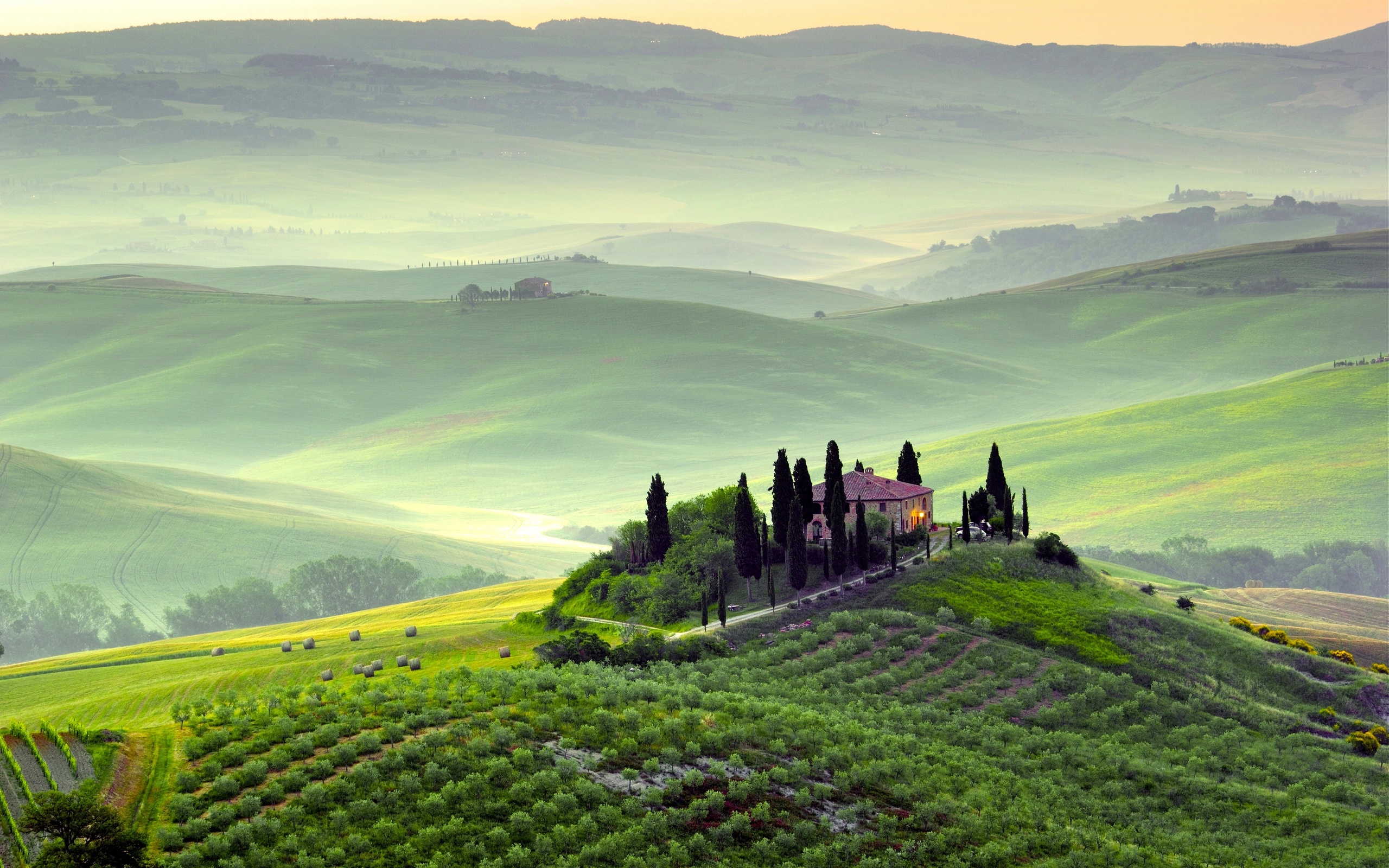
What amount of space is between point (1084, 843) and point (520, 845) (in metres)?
→ 26.6

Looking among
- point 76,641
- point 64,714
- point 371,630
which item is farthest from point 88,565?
point 64,714

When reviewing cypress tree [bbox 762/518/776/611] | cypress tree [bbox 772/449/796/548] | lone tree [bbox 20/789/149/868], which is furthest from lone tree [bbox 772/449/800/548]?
lone tree [bbox 20/789/149/868]

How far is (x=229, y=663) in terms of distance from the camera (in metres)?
97.5

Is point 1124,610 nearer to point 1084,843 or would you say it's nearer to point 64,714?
point 1084,843

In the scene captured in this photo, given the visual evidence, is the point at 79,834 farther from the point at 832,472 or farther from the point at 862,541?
the point at 832,472

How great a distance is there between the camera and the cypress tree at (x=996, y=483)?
112m

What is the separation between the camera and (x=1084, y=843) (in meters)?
63.6

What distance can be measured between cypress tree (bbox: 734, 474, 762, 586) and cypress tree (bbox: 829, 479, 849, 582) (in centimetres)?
538

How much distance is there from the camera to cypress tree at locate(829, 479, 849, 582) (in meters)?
96.9

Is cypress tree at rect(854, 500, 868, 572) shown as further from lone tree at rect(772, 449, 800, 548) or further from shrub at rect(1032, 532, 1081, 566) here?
shrub at rect(1032, 532, 1081, 566)

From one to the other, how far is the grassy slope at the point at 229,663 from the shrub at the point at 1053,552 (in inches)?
1519

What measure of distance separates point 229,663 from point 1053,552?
61802 millimetres

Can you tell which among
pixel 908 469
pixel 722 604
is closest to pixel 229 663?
pixel 722 604

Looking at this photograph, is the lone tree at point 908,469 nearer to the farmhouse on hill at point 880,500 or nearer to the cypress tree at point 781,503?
the farmhouse on hill at point 880,500
